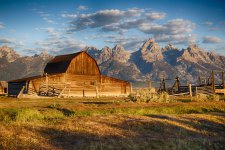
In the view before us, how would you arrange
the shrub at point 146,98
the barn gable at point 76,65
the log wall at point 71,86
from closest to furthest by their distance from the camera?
the shrub at point 146,98 → the log wall at point 71,86 → the barn gable at point 76,65

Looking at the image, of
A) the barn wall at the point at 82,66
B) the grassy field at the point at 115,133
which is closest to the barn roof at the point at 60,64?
the barn wall at the point at 82,66

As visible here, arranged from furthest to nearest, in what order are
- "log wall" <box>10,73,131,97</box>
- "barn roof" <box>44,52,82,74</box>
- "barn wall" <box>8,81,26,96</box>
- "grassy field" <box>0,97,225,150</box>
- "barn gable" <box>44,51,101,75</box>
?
1. "barn roof" <box>44,52,82,74</box>
2. "barn gable" <box>44,51,101,75</box>
3. "barn wall" <box>8,81,26,96</box>
4. "log wall" <box>10,73,131,97</box>
5. "grassy field" <box>0,97,225,150</box>

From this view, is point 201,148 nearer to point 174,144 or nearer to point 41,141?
point 174,144

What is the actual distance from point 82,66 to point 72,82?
4879mm

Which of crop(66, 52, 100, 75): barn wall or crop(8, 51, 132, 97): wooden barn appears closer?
crop(8, 51, 132, 97): wooden barn

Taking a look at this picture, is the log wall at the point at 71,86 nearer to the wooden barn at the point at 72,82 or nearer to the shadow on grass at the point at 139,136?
the wooden barn at the point at 72,82

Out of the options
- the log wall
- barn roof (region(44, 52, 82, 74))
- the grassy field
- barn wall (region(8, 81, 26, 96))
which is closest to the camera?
the grassy field

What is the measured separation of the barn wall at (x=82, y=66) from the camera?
2239 inches

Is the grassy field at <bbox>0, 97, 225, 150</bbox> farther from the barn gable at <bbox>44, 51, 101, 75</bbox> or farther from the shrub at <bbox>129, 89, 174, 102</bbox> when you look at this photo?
the barn gable at <bbox>44, 51, 101, 75</bbox>

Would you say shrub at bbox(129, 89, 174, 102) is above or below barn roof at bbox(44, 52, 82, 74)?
below

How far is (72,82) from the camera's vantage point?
54.8 m

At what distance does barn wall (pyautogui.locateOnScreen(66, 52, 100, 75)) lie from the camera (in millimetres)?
56869

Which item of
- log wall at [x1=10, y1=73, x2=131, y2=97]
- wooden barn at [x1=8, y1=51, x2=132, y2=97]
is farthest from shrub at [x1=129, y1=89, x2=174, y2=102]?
wooden barn at [x1=8, y1=51, x2=132, y2=97]

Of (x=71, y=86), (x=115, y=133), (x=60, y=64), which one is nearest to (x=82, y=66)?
(x=60, y=64)
